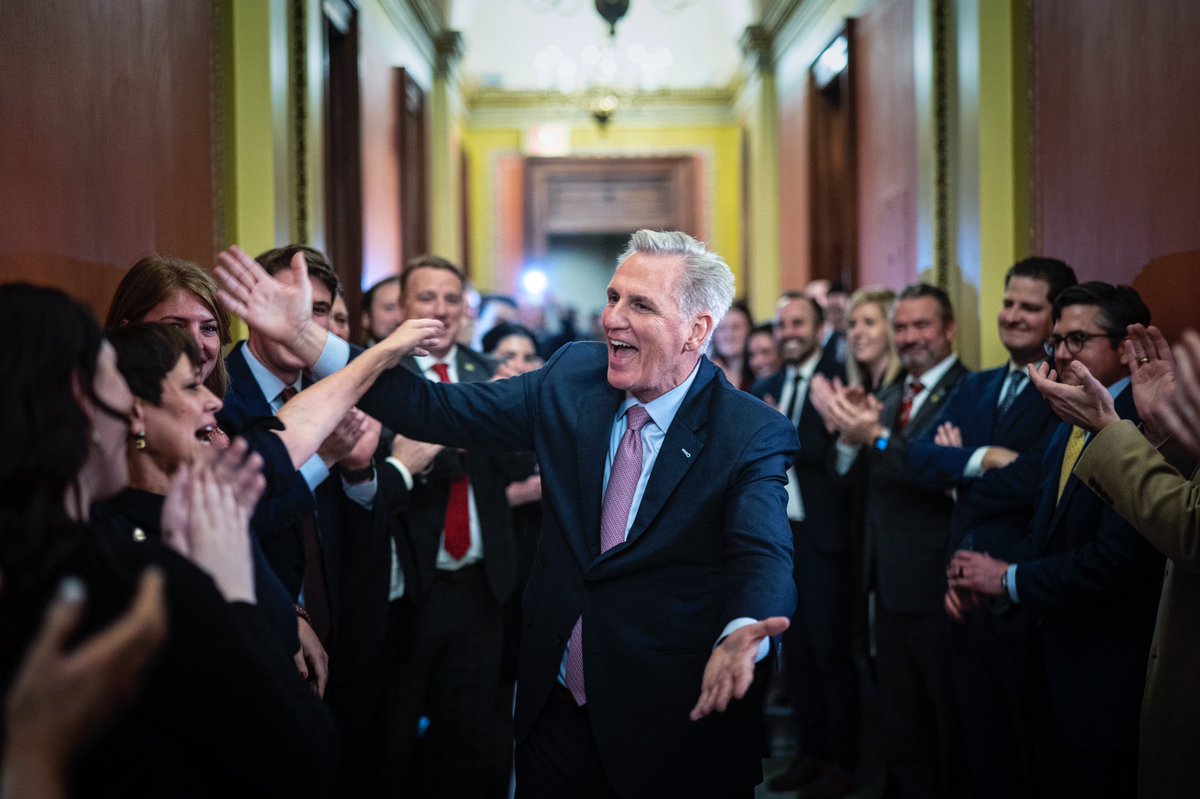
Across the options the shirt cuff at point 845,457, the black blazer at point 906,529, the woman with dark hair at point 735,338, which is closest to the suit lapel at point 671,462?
the black blazer at point 906,529

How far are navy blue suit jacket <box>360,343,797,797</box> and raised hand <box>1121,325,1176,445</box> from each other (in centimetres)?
76

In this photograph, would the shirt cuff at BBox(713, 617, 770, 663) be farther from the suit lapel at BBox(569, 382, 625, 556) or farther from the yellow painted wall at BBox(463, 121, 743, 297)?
the yellow painted wall at BBox(463, 121, 743, 297)

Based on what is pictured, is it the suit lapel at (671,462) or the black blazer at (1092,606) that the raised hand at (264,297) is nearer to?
the suit lapel at (671,462)

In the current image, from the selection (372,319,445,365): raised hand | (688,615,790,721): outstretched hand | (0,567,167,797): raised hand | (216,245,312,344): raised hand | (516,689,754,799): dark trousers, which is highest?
(216,245,312,344): raised hand

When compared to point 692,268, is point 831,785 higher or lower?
lower

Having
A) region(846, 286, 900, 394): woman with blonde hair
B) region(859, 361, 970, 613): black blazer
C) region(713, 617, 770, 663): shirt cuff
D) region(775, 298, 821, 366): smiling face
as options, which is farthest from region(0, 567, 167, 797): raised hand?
region(775, 298, 821, 366): smiling face

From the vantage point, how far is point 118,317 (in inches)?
93.5

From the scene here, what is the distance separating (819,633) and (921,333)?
1.18 meters

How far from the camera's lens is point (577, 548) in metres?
2.15

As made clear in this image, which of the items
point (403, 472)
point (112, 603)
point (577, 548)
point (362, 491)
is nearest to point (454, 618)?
point (403, 472)

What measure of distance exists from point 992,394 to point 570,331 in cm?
648

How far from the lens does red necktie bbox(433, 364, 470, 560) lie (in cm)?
320

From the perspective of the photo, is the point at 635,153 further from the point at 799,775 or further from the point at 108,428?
the point at 108,428

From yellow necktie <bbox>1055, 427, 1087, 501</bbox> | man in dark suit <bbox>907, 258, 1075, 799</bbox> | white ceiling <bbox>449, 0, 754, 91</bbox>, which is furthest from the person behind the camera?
white ceiling <bbox>449, 0, 754, 91</bbox>
